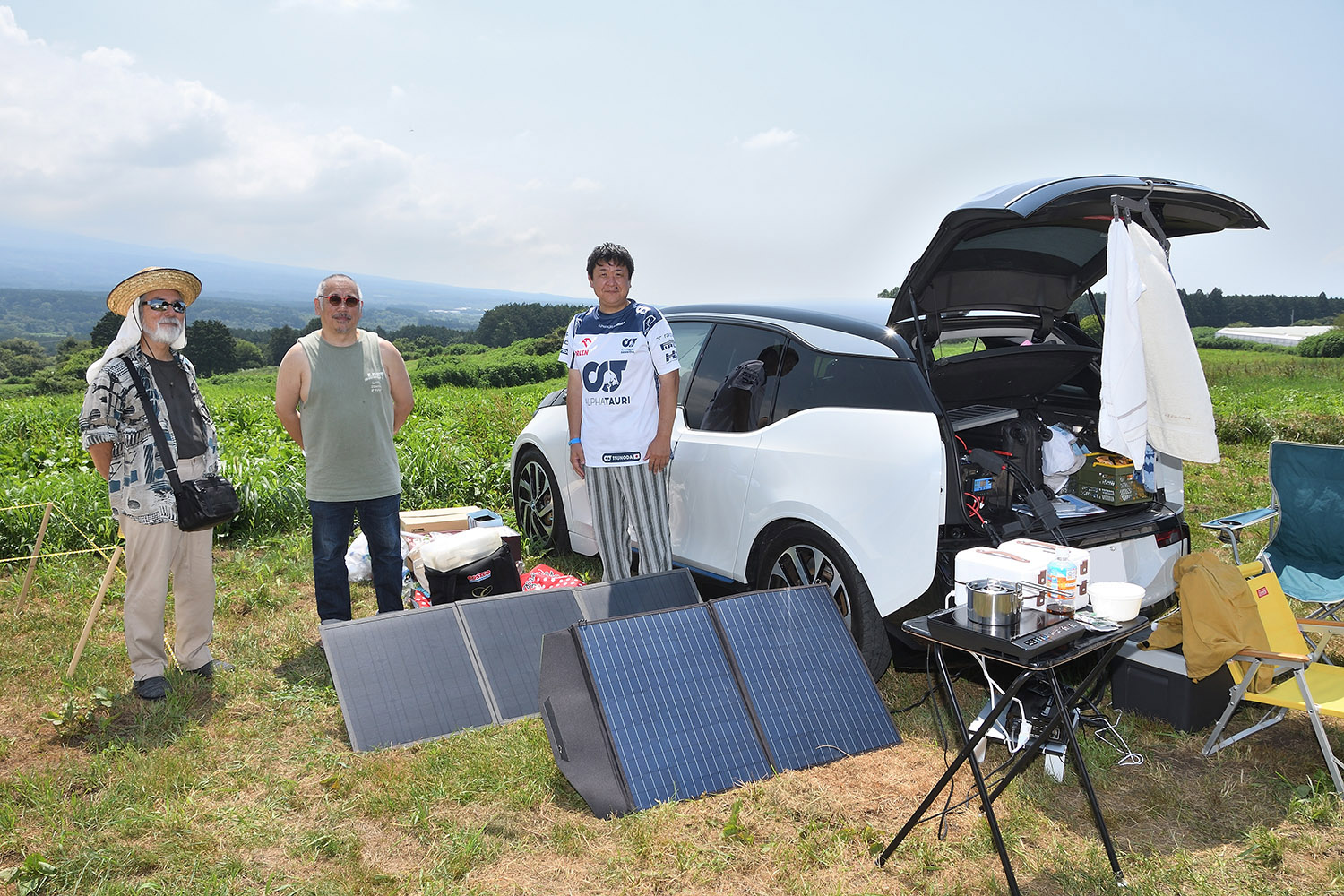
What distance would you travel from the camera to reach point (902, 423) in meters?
3.71

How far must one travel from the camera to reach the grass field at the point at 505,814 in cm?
289

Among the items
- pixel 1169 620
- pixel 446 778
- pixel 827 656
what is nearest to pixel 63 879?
pixel 446 778

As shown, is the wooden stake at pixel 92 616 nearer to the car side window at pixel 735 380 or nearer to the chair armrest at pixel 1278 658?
the car side window at pixel 735 380

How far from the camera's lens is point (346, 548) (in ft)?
16.0

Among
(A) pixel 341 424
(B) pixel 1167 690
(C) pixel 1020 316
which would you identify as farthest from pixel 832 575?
(A) pixel 341 424

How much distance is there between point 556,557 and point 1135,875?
163 inches

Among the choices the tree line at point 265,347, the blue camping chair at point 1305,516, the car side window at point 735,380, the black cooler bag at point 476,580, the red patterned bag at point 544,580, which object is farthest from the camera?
the tree line at point 265,347

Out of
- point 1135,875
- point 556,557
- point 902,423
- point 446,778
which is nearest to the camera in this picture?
point 1135,875

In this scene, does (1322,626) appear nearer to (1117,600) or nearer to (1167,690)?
(1167,690)

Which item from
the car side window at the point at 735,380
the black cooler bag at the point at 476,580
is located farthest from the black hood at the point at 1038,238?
Answer: the black cooler bag at the point at 476,580

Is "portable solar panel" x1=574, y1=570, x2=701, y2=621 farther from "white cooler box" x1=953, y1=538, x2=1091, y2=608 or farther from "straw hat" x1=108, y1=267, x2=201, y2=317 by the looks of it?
"straw hat" x1=108, y1=267, x2=201, y2=317

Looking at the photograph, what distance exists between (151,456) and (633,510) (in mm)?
2338

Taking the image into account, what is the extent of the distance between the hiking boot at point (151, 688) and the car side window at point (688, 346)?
288 centimetres

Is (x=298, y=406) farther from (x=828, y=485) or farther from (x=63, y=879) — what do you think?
(x=828, y=485)
